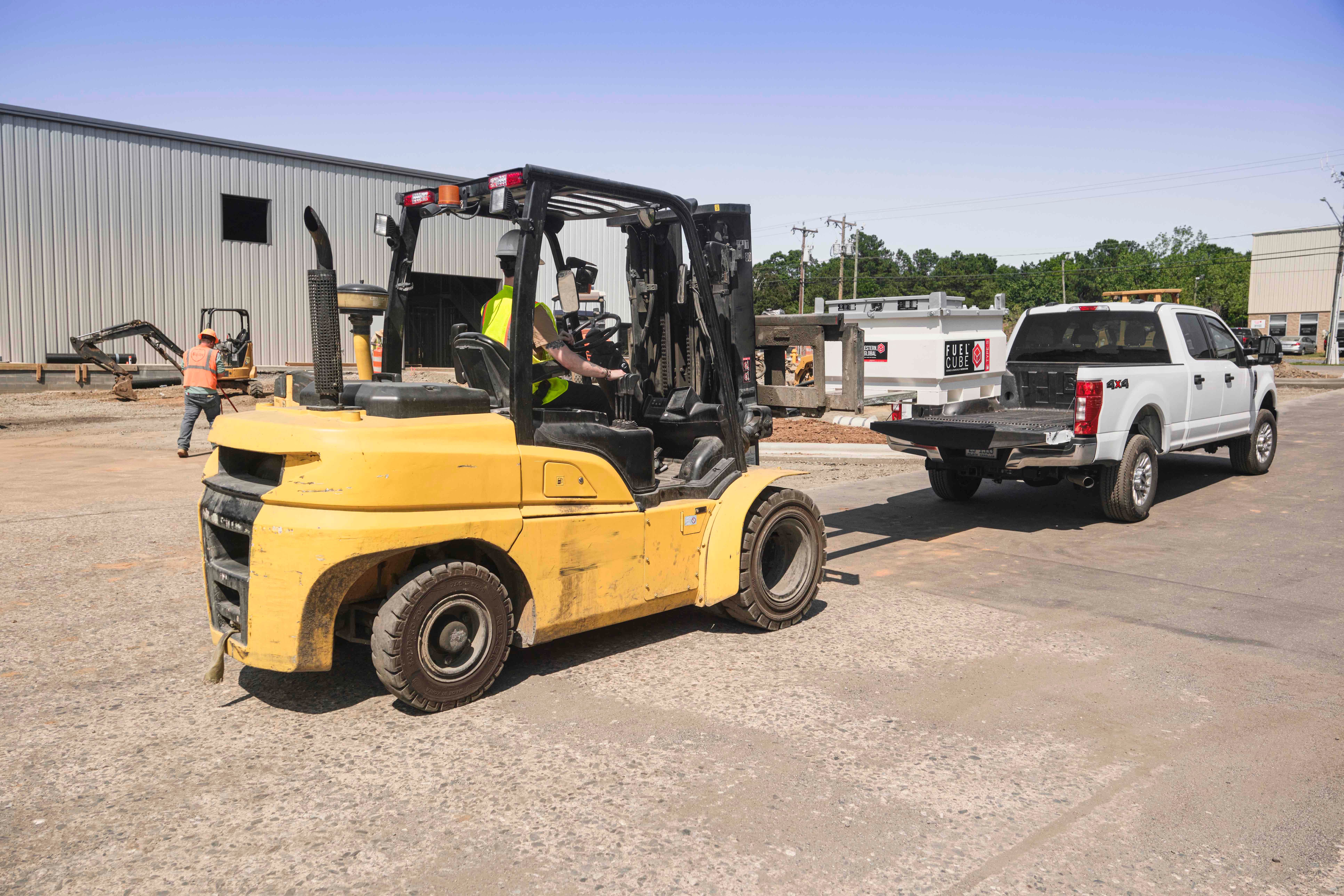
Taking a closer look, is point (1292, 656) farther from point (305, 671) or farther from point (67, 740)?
point (67, 740)

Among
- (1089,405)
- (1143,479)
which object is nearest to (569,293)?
(1089,405)

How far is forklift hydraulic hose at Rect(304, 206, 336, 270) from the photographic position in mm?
4035

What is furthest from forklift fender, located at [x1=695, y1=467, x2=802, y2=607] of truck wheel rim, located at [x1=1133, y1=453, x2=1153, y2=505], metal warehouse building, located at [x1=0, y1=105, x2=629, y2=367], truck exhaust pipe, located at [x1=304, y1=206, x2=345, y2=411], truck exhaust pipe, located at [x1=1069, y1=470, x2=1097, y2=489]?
metal warehouse building, located at [x1=0, y1=105, x2=629, y2=367]

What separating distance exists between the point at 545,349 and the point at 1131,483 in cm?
641

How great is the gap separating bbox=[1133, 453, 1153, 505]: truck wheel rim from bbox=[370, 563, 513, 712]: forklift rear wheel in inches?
267

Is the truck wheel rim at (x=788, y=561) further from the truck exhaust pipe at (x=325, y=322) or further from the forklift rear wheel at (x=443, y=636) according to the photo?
the truck exhaust pipe at (x=325, y=322)

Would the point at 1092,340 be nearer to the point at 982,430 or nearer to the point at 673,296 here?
the point at 982,430

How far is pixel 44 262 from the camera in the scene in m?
25.1

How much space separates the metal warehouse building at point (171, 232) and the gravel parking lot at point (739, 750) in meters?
17.8

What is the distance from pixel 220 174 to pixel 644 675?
27152 mm

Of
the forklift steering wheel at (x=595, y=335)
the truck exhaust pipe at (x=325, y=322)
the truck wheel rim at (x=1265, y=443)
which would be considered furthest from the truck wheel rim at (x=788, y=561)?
the truck wheel rim at (x=1265, y=443)

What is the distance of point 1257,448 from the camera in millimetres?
12094

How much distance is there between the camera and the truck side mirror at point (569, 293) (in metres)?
4.82

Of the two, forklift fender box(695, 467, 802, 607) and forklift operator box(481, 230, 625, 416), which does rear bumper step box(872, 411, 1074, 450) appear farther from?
forklift operator box(481, 230, 625, 416)
